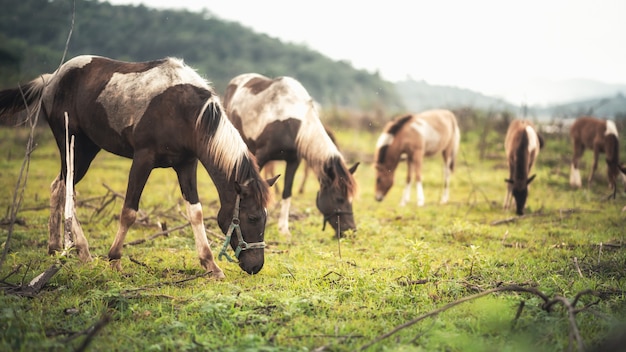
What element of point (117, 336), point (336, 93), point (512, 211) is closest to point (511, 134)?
point (512, 211)

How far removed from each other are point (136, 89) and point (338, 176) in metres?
3.47

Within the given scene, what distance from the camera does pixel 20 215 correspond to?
829cm

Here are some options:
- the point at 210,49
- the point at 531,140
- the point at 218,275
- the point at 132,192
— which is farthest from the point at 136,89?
the point at 210,49

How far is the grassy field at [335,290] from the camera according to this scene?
3475mm

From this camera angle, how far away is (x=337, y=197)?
7645 millimetres

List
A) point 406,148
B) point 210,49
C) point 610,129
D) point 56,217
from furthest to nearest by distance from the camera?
point 210,49 < point 610,129 < point 406,148 < point 56,217

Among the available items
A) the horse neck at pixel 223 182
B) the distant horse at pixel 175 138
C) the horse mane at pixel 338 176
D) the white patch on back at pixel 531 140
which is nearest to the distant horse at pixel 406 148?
the white patch on back at pixel 531 140

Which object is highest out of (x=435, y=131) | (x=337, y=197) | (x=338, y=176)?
(x=435, y=131)

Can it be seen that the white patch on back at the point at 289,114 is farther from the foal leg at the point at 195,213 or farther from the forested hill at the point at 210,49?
the forested hill at the point at 210,49

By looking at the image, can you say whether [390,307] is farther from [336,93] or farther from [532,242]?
[336,93]

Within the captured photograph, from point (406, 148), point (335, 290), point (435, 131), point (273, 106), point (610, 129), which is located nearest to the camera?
point (335, 290)

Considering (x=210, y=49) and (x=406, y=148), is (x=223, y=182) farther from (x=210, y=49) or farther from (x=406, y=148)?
(x=210, y=49)

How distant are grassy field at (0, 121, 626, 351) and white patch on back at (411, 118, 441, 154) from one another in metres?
3.23

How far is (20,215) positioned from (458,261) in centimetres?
746
